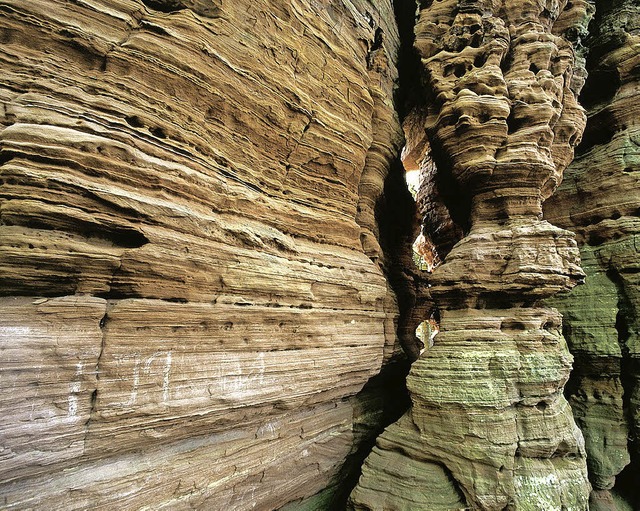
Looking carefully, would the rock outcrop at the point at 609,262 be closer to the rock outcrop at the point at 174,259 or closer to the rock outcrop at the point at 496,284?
the rock outcrop at the point at 496,284

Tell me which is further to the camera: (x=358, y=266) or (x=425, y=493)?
(x=358, y=266)

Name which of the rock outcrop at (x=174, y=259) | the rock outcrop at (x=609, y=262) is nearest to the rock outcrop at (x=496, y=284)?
the rock outcrop at (x=174, y=259)

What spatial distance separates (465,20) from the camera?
30.2 feet

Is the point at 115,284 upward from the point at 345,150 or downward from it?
downward

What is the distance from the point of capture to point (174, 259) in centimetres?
428

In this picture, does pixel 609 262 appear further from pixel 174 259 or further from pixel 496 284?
pixel 174 259

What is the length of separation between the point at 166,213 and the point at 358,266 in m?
4.49

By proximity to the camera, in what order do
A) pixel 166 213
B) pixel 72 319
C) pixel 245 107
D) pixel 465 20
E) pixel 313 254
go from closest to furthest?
1. pixel 72 319
2. pixel 166 213
3. pixel 245 107
4. pixel 313 254
5. pixel 465 20

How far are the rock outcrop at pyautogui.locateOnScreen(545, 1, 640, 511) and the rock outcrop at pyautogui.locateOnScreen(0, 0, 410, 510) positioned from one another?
7233mm

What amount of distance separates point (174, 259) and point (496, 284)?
6.78 meters

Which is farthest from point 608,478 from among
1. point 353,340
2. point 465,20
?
point 465,20

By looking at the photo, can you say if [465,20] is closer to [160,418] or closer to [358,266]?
[358,266]

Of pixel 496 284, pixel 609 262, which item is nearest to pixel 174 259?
pixel 496 284

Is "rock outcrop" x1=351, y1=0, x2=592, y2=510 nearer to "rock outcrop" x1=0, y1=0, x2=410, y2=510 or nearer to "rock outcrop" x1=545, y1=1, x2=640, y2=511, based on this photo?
"rock outcrop" x1=0, y1=0, x2=410, y2=510
